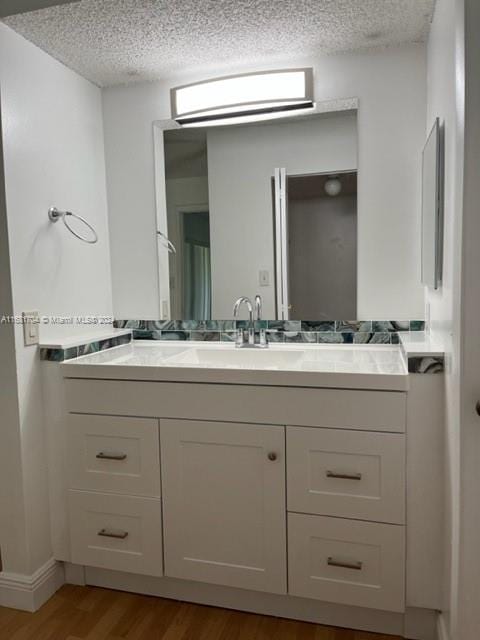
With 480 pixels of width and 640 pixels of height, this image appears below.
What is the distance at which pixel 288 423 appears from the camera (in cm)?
154

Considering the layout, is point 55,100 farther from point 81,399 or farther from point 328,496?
point 328,496

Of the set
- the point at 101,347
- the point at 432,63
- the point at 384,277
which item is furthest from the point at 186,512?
the point at 432,63

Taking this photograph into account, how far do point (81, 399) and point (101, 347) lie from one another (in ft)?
1.04

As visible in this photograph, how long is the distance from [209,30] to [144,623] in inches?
82.8

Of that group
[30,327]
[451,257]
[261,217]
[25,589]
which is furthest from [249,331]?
[25,589]

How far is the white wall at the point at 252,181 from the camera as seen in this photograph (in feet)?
6.58

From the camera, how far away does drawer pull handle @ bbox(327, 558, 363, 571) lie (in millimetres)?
1506

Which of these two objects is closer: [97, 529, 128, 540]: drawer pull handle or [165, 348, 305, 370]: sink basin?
[97, 529, 128, 540]: drawer pull handle

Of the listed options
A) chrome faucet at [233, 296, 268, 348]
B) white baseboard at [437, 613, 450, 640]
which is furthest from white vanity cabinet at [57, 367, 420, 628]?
chrome faucet at [233, 296, 268, 348]

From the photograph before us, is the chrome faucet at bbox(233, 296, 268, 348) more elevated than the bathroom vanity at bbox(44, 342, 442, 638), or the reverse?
the chrome faucet at bbox(233, 296, 268, 348)

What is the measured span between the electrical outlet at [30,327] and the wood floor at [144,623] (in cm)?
A: 96

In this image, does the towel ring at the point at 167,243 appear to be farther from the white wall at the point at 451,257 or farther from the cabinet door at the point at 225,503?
the white wall at the point at 451,257

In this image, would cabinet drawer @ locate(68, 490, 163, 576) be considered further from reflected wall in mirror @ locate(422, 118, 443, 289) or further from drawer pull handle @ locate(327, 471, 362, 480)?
reflected wall in mirror @ locate(422, 118, 443, 289)

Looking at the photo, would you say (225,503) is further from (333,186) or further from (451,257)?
(333,186)
